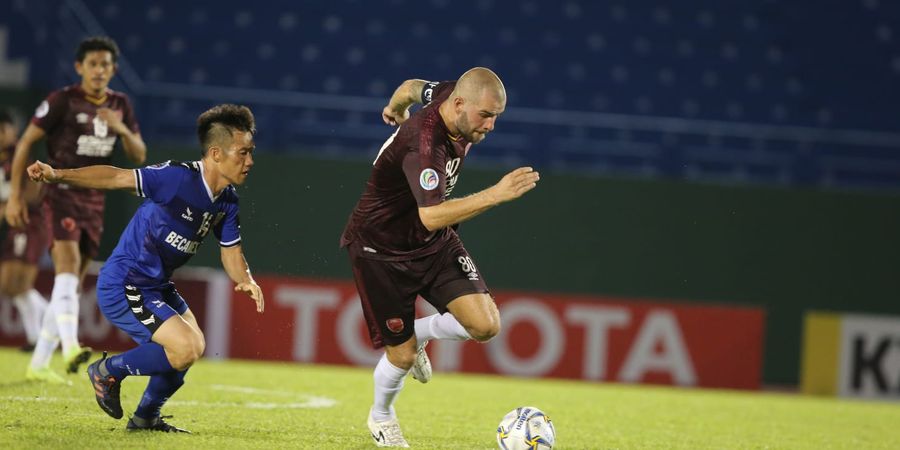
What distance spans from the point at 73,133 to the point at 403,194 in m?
3.16

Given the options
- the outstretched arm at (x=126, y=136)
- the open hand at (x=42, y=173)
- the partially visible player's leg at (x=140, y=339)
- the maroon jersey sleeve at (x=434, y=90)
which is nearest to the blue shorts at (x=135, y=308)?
the partially visible player's leg at (x=140, y=339)

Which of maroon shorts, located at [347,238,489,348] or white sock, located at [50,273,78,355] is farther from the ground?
maroon shorts, located at [347,238,489,348]

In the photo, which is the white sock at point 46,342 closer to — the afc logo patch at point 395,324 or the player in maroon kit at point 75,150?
the player in maroon kit at point 75,150

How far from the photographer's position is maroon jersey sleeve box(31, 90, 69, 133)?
7961 millimetres

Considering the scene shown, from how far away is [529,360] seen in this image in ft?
40.1

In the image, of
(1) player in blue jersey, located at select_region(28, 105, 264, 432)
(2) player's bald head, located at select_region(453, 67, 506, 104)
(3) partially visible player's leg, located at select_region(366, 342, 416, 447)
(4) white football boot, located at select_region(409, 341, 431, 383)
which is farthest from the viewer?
(4) white football boot, located at select_region(409, 341, 431, 383)

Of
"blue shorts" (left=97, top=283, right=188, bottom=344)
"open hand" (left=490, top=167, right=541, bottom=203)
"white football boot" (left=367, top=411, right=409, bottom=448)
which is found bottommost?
"white football boot" (left=367, top=411, right=409, bottom=448)

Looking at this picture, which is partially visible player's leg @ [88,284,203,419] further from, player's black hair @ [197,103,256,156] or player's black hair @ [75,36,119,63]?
player's black hair @ [75,36,119,63]

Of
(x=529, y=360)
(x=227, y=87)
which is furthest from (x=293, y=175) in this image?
(x=529, y=360)

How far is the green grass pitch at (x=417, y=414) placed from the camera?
584 cm

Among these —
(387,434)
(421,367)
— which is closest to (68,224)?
(421,367)

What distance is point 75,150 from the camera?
26.5 ft

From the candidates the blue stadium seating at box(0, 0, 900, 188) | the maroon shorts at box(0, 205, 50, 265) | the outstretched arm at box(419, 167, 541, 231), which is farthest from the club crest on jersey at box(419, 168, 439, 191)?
the blue stadium seating at box(0, 0, 900, 188)

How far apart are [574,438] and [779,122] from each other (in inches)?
397
